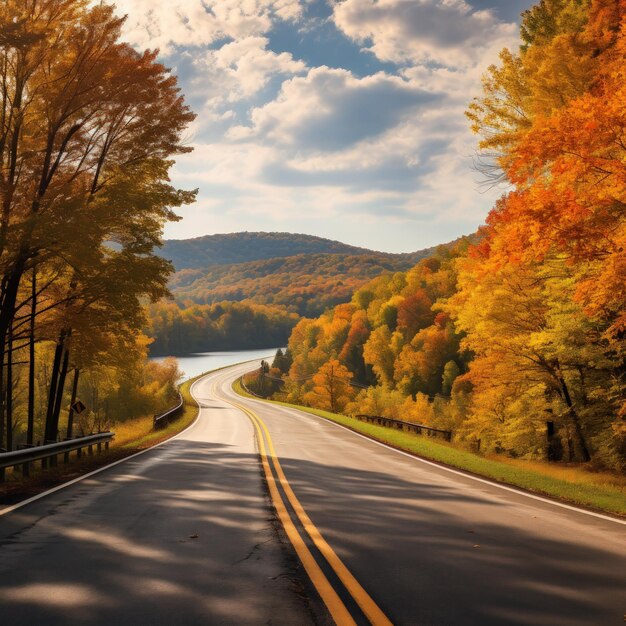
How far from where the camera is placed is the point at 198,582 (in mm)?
4766

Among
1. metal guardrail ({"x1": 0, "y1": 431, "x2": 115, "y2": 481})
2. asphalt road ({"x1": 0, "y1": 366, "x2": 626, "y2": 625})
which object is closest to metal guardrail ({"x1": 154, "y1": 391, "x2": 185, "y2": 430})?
metal guardrail ({"x1": 0, "y1": 431, "x2": 115, "y2": 481})

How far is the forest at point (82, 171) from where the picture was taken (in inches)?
535

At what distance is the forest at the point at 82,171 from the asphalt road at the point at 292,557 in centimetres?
648

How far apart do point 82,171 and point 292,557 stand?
14.7 meters

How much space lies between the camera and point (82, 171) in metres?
16.8

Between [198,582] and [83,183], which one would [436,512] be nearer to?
[198,582]

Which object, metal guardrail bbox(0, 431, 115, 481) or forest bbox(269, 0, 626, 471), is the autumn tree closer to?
forest bbox(269, 0, 626, 471)

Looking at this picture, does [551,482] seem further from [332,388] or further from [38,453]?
[332,388]

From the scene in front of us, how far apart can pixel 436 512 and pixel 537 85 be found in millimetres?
11993

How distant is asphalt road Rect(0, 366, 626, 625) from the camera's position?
165 inches

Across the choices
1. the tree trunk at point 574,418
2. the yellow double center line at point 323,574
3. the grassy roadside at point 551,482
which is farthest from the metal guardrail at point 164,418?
the yellow double center line at point 323,574

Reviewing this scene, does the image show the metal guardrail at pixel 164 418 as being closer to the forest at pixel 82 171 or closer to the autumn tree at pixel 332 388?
the forest at pixel 82 171

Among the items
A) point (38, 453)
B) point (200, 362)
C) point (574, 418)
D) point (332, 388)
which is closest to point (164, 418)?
point (38, 453)

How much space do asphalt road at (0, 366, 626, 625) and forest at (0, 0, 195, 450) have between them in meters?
6.48
